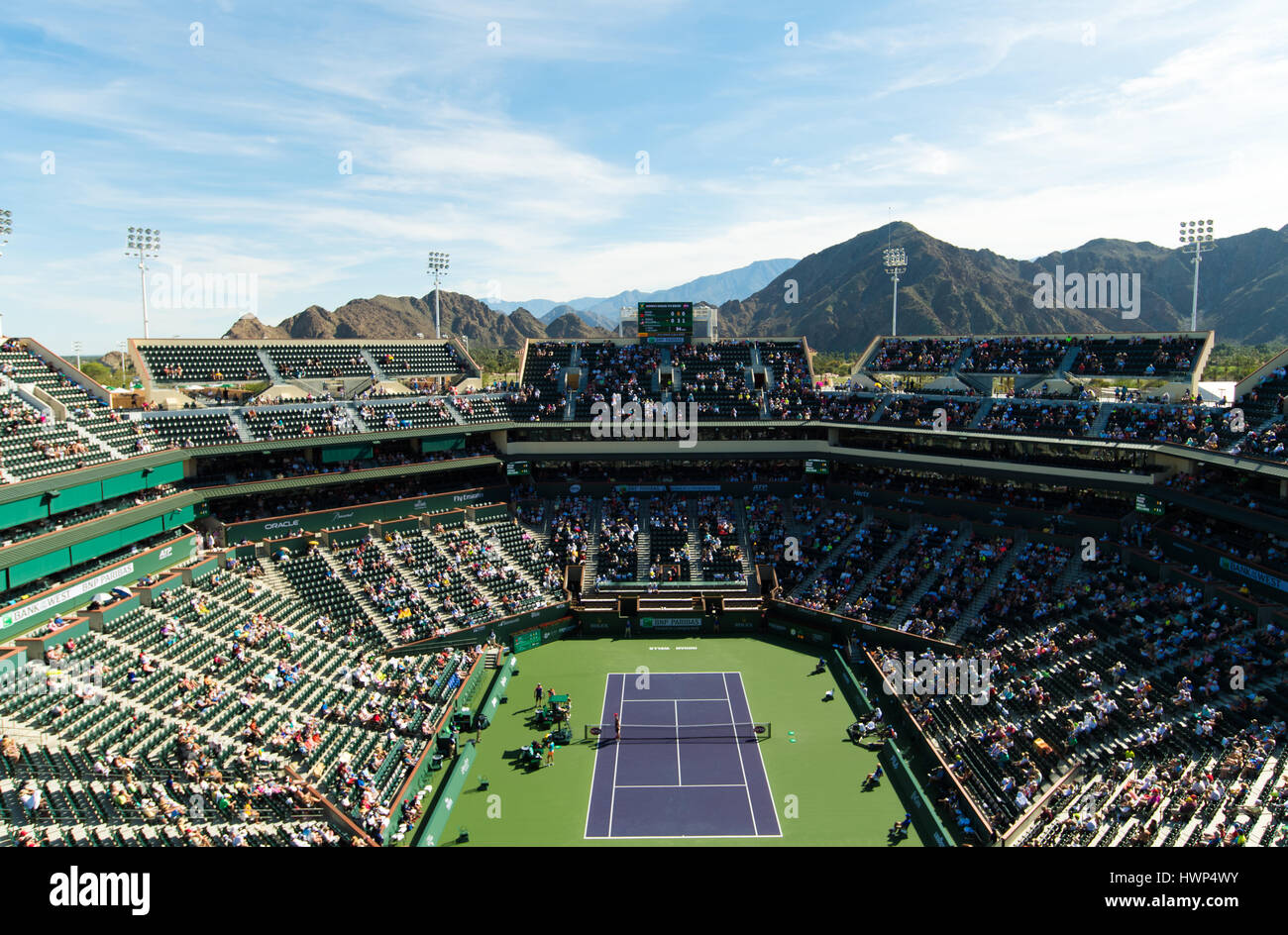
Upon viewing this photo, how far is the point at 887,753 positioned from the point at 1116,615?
12.0 metres

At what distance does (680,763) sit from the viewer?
29.8m

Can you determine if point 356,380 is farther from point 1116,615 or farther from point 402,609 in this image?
point 1116,615

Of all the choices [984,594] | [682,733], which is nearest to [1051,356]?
[984,594]

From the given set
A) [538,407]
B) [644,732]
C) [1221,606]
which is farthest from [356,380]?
[1221,606]

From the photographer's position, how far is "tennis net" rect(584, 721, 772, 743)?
31.5 m

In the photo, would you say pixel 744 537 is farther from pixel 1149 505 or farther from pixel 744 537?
pixel 1149 505

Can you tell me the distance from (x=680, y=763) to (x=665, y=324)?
3587cm

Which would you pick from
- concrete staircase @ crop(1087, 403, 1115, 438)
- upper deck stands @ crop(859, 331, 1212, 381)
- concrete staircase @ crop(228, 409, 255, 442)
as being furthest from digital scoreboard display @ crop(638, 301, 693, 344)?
concrete staircase @ crop(228, 409, 255, 442)

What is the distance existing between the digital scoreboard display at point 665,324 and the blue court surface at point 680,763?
91.7 ft

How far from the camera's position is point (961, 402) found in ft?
158

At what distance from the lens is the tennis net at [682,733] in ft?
103

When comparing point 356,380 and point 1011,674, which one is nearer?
point 1011,674

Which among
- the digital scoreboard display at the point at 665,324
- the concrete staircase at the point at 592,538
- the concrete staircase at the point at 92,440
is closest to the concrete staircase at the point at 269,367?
the concrete staircase at the point at 92,440
